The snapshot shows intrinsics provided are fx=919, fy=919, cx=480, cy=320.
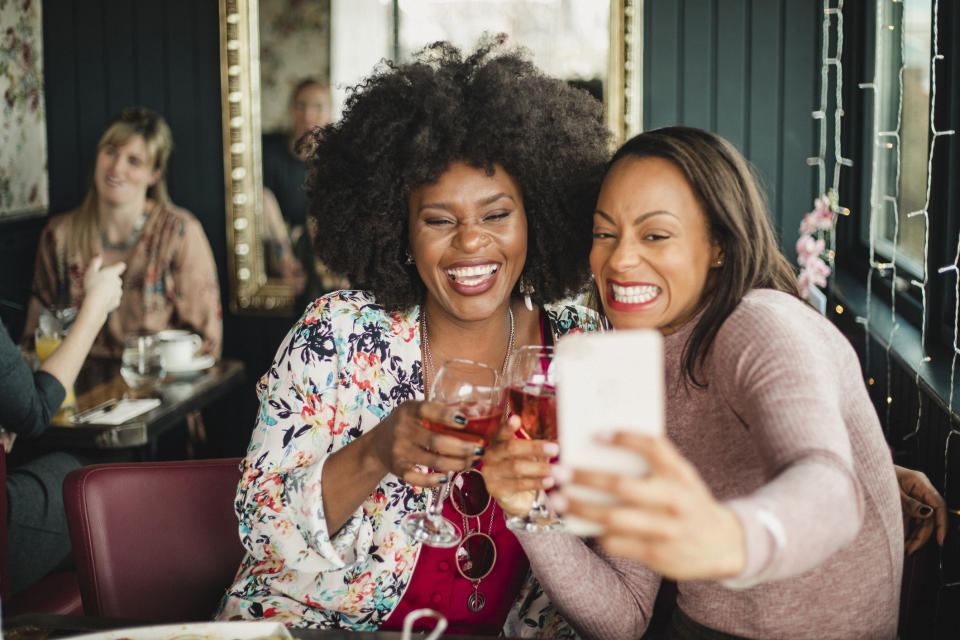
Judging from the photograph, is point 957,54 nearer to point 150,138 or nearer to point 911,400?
point 911,400

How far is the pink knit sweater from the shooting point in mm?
913

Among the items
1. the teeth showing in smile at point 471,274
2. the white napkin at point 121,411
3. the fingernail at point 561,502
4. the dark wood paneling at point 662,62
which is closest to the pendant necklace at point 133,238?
the white napkin at point 121,411

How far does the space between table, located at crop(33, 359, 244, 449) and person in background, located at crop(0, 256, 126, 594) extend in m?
0.07

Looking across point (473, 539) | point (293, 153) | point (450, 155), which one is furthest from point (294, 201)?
point (473, 539)

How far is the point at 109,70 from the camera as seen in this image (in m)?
4.65

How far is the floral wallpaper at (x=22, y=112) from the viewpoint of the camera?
14.3 feet

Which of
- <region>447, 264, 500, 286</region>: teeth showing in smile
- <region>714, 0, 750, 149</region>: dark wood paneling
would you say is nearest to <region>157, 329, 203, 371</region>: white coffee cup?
<region>447, 264, 500, 286</region>: teeth showing in smile

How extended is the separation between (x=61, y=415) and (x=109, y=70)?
2.52 meters

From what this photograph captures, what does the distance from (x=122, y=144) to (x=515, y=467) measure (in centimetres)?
319

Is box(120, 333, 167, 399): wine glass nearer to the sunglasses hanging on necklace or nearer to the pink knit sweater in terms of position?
the sunglasses hanging on necklace

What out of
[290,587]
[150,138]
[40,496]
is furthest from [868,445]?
[150,138]

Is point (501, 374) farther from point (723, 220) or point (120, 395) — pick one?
point (120, 395)

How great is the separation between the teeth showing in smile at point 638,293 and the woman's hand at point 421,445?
33 centimetres

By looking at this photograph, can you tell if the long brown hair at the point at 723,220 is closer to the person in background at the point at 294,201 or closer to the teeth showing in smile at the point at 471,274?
the teeth showing in smile at the point at 471,274
